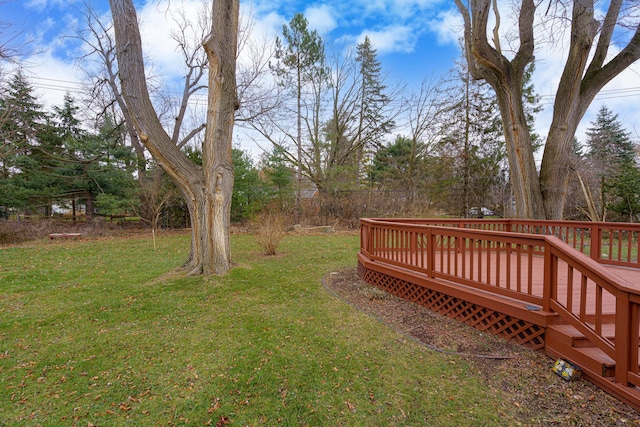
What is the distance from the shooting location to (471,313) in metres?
3.25

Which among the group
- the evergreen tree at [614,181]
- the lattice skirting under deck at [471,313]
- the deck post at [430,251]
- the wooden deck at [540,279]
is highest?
the evergreen tree at [614,181]

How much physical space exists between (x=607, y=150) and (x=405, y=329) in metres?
13.8

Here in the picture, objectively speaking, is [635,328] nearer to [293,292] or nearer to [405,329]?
[405,329]

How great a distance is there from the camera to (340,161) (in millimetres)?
16922

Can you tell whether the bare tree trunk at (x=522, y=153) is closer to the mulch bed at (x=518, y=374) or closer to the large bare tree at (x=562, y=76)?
the large bare tree at (x=562, y=76)

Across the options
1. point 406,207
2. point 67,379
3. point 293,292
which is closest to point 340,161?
point 406,207

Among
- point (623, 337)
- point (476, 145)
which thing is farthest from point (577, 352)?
point (476, 145)

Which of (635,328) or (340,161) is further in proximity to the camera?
(340,161)

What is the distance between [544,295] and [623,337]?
673 mm

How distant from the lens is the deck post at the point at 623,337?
6.30 feet

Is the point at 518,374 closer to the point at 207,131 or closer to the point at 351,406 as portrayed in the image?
the point at 351,406

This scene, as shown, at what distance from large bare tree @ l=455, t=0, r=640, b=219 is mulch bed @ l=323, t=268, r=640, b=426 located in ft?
18.6

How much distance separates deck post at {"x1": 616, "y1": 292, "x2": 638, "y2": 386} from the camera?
6.30 ft

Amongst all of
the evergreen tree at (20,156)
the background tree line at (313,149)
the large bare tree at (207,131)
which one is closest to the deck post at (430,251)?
the large bare tree at (207,131)
